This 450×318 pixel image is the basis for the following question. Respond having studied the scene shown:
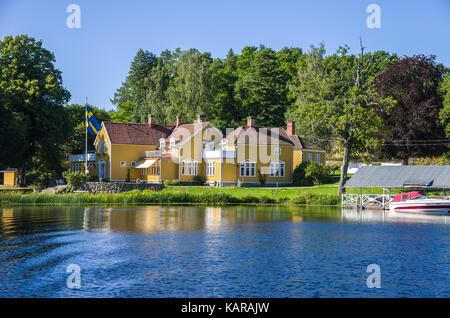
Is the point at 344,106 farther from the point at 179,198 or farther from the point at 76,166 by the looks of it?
the point at 76,166

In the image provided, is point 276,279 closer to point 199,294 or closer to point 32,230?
point 199,294

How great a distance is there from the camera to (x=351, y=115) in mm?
49938

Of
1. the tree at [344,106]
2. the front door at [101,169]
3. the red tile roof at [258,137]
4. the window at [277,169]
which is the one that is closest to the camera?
the tree at [344,106]

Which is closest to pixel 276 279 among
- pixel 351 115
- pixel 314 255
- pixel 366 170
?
pixel 314 255

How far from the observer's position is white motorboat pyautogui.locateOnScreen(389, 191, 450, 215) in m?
41.2

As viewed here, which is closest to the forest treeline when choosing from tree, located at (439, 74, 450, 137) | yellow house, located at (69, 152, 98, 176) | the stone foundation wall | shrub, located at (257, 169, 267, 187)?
tree, located at (439, 74, 450, 137)

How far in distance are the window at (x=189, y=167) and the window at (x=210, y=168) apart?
1.66m

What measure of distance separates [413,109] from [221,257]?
131 ft

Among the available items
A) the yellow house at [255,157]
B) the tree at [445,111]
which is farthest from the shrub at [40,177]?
the tree at [445,111]

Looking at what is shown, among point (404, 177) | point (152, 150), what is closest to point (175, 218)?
point (404, 177)

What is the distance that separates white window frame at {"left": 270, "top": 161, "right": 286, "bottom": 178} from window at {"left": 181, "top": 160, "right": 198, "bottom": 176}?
9.00m

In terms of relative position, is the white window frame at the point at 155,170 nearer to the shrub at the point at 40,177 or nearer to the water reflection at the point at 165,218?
the shrub at the point at 40,177

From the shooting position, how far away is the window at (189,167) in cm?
6172

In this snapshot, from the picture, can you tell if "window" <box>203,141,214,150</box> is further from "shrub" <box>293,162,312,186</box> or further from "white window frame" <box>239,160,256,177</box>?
"shrub" <box>293,162,312,186</box>
